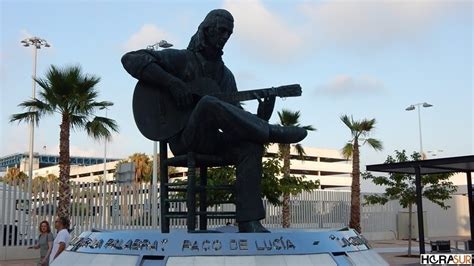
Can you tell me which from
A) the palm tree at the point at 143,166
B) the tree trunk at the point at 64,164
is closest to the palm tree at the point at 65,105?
the tree trunk at the point at 64,164

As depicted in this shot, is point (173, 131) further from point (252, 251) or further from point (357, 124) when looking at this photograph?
point (357, 124)

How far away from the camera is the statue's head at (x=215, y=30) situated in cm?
624

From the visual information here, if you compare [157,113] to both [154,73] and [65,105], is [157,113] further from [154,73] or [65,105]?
[65,105]

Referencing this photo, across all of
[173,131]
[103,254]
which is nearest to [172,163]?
[173,131]

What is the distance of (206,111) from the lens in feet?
18.7

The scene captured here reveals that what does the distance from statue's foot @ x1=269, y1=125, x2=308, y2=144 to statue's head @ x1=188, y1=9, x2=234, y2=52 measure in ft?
3.71

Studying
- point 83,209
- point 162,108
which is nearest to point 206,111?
point 162,108

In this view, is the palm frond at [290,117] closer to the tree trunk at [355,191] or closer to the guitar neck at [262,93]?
the tree trunk at [355,191]

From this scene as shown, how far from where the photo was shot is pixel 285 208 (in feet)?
75.4

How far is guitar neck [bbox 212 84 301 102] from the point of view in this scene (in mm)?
6090

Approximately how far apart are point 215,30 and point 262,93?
847 millimetres

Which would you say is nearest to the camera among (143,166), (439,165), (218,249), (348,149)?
(218,249)

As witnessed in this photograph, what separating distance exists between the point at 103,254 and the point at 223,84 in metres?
2.44

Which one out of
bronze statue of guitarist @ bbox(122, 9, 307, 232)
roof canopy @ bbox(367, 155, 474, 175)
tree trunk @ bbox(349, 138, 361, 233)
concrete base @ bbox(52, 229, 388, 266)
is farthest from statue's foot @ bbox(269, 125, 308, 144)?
tree trunk @ bbox(349, 138, 361, 233)
